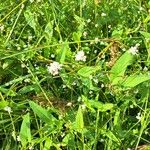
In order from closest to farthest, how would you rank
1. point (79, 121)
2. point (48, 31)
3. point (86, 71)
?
1. point (79, 121)
2. point (86, 71)
3. point (48, 31)

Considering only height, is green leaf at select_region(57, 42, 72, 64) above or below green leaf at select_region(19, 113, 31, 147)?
above

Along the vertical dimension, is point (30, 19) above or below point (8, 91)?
above

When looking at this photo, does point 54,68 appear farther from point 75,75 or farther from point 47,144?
point 47,144

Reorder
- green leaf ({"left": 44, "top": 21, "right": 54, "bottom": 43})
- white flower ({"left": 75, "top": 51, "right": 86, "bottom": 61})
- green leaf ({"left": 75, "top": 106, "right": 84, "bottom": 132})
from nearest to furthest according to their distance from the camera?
1. green leaf ({"left": 75, "top": 106, "right": 84, "bottom": 132})
2. white flower ({"left": 75, "top": 51, "right": 86, "bottom": 61})
3. green leaf ({"left": 44, "top": 21, "right": 54, "bottom": 43})

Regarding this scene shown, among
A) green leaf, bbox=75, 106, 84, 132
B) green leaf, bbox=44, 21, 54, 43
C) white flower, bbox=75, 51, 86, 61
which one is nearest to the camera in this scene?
green leaf, bbox=75, 106, 84, 132

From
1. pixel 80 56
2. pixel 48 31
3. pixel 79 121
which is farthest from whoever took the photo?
pixel 48 31

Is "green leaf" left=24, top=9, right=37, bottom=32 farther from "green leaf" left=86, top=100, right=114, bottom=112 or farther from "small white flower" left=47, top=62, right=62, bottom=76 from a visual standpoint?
"green leaf" left=86, top=100, right=114, bottom=112

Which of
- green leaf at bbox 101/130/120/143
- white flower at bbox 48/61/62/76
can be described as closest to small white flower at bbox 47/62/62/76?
white flower at bbox 48/61/62/76

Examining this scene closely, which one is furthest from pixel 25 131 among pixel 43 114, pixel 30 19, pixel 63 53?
pixel 30 19
